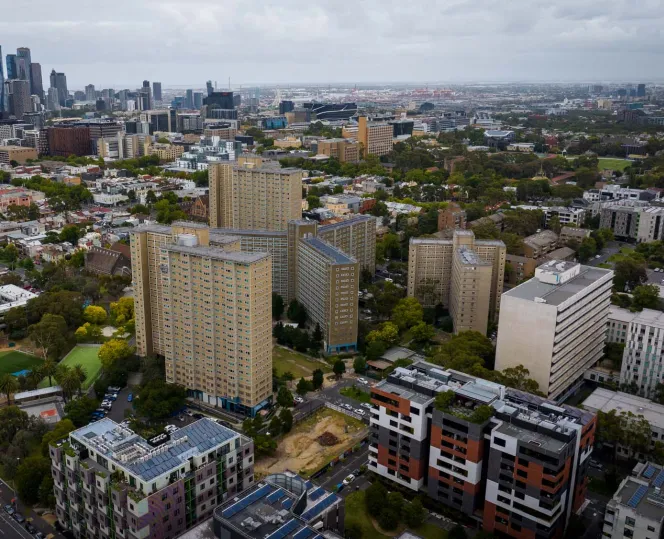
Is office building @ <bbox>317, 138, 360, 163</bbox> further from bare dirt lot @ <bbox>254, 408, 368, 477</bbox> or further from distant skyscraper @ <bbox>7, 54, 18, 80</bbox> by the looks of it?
distant skyscraper @ <bbox>7, 54, 18, 80</bbox>

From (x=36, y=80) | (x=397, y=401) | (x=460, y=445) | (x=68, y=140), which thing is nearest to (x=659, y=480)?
(x=460, y=445)


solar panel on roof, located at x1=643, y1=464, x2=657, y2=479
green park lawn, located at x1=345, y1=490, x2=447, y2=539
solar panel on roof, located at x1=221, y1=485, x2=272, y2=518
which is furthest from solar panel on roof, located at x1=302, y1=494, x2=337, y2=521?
solar panel on roof, located at x1=643, y1=464, x2=657, y2=479

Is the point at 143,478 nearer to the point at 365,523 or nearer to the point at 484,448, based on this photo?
the point at 365,523

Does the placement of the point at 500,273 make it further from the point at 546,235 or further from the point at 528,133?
the point at 528,133

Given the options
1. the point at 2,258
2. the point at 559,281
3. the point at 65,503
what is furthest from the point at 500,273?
the point at 2,258

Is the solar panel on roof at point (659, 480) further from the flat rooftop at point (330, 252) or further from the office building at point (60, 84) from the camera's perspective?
the office building at point (60, 84)

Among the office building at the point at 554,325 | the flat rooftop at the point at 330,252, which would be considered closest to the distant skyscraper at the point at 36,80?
the flat rooftop at the point at 330,252
